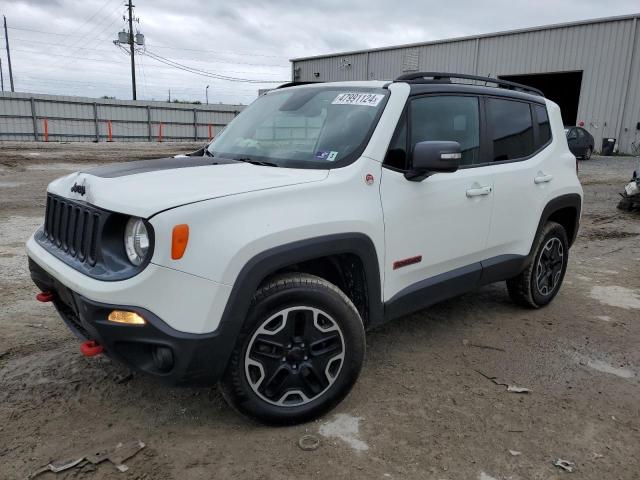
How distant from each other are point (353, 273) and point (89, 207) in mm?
1449

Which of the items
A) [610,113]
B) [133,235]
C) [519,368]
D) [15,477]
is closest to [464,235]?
[519,368]

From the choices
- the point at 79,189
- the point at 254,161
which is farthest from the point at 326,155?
the point at 79,189

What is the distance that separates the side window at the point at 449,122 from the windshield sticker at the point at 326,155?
22.1 inches

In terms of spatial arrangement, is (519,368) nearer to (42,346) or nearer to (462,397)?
(462,397)

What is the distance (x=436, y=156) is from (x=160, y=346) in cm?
177

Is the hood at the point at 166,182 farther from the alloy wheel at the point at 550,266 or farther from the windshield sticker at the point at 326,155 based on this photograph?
the alloy wheel at the point at 550,266

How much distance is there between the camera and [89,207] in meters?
2.66

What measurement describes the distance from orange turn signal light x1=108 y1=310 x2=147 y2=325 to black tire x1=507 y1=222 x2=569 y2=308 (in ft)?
10.8

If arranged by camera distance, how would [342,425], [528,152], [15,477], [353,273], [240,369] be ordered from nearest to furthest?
[15,477] < [240,369] < [342,425] < [353,273] < [528,152]

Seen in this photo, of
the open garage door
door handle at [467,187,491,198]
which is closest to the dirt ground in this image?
door handle at [467,187,491,198]

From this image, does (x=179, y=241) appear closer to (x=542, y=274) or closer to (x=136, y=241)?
(x=136, y=241)

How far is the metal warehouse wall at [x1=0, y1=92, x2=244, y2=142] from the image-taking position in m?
27.7

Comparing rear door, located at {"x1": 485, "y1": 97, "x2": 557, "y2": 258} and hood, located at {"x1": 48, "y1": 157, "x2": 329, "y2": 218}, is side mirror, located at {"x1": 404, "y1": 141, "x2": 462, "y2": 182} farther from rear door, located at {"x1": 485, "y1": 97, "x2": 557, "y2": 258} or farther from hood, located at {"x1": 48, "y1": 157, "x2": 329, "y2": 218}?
rear door, located at {"x1": 485, "y1": 97, "x2": 557, "y2": 258}

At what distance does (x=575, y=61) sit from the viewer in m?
25.0
